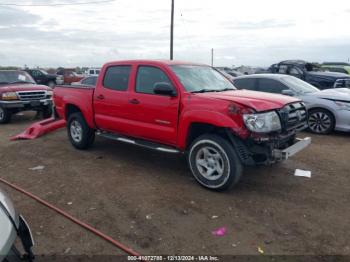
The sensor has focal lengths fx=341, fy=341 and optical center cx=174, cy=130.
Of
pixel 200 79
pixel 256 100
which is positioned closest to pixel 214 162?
pixel 256 100

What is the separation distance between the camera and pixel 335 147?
725 centimetres

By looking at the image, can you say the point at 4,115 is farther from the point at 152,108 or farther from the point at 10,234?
the point at 10,234

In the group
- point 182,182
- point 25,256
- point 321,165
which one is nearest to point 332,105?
point 321,165

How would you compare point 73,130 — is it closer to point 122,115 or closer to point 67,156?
point 67,156

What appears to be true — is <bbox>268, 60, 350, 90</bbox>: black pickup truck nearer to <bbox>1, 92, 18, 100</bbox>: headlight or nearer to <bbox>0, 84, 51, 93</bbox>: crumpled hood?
<bbox>0, 84, 51, 93</bbox>: crumpled hood

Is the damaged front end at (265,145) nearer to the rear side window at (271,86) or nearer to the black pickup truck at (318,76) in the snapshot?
the rear side window at (271,86)

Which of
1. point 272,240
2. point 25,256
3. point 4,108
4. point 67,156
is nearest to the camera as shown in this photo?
point 25,256

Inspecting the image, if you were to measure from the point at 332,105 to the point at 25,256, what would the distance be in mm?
7739

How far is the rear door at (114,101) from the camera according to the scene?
19.5 feet

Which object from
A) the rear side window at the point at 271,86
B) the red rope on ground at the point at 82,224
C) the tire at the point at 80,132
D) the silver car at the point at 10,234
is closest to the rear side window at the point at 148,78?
the tire at the point at 80,132

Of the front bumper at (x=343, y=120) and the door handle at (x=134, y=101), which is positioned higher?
the door handle at (x=134, y=101)

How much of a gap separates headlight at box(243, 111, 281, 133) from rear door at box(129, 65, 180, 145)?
44.8 inches

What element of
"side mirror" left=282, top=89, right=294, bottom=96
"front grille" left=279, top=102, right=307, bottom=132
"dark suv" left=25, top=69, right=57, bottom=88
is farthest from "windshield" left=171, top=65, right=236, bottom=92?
"dark suv" left=25, top=69, right=57, bottom=88

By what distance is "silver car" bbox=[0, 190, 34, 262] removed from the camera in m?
2.15
